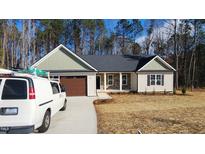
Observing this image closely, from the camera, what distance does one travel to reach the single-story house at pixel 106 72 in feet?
76.7

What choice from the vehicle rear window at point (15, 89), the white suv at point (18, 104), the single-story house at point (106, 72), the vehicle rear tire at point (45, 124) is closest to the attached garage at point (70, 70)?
the single-story house at point (106, 72)

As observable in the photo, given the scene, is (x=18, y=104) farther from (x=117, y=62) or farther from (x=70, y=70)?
(x=117, y=62)

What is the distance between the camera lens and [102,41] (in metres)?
49.6

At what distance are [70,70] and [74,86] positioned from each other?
5.51 ft

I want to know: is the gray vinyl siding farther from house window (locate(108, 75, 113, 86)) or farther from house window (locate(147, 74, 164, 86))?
house window (locate(147, 74, 164, 86))

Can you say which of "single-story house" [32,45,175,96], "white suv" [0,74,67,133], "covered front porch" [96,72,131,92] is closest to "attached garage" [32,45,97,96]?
"single-story house" [32,45,175,96]

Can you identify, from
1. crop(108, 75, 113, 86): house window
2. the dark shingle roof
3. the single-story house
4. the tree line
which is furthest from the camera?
the tree line

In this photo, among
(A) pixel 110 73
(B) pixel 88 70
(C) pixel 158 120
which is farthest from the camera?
(A) pixel 110 73

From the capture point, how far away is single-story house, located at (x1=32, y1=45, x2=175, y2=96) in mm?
23391

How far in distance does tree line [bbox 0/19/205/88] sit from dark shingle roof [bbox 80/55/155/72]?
35.9ft

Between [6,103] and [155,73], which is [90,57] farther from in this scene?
[6,103]

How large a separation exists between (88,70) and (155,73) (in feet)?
27.2

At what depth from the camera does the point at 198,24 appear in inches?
1586
